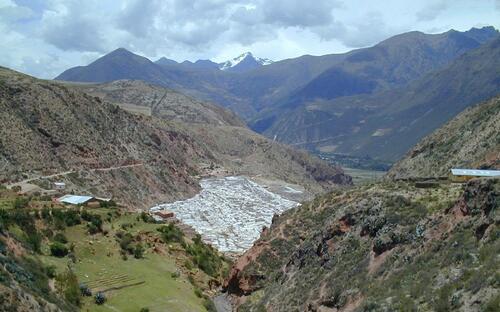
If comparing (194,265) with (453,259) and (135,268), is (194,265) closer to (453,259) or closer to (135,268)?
(135,268)

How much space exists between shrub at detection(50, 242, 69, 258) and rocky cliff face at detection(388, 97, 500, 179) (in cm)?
4222

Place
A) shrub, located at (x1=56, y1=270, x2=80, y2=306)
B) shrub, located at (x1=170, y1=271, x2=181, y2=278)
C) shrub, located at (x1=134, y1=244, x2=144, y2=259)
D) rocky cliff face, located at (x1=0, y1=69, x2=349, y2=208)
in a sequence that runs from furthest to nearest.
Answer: rocky cliff face, located at (x1=0, y1=69, x2=349, y2=208), shrub, located at (x1=134, y1=244, x2=144, y2=259), shrub, located at (x1=170, y1=271, x2=181, y2=278), shrub, located at (x1=56, y1=270, x2=80, y2=306)

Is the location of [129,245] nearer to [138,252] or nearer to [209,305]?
[138,252]

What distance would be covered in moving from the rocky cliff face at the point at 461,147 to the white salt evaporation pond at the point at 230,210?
81.7 ft

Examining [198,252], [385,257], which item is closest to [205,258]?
[198,252]

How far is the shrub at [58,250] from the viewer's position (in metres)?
42.8

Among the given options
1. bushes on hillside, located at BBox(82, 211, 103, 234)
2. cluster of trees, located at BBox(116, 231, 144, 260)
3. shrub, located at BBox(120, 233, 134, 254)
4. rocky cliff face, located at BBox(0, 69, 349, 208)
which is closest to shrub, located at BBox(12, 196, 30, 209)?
bushes on hillside, located at BBox(82, 211, 103, 234)

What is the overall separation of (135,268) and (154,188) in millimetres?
67827

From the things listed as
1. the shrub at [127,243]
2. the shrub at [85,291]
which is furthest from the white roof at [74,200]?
the shrub at [85,291]

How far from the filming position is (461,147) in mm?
75375

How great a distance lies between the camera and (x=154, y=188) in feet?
370

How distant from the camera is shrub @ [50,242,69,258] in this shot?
4281cm

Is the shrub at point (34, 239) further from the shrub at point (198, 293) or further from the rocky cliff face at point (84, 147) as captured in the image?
the rocky cliff face at point (84, 147)

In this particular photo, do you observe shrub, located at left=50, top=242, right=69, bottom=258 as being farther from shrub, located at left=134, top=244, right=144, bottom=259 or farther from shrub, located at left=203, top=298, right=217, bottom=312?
shrub, located at left=203, top=298, right=217, bottom=312
